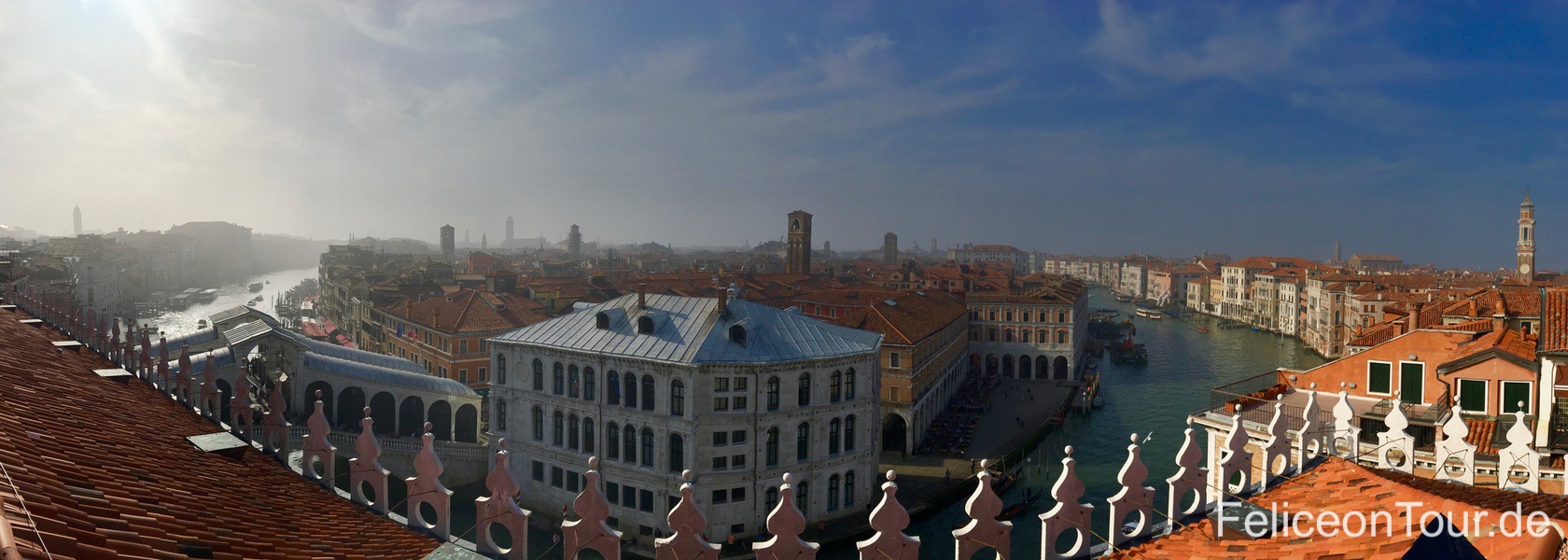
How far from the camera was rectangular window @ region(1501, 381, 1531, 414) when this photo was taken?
15.2m

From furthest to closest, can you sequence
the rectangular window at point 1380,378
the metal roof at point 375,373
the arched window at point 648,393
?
the metal roof at point 375,373, the arched window at point 648,393, the rectangular window at point 1380,378

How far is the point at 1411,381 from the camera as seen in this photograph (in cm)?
1656

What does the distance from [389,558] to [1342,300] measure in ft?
223

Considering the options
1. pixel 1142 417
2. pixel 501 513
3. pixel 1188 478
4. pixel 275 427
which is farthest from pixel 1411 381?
pixel 1142 417

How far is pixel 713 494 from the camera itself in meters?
20.1

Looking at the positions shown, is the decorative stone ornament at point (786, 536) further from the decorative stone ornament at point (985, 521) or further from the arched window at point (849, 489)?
the arched window at point (849, 489)

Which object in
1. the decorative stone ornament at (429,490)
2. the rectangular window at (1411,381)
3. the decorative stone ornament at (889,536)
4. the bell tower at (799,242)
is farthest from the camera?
the bell tower at (799,242)

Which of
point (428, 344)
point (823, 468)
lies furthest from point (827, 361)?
point (428, 344)

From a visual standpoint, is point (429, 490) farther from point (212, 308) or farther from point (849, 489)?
point (212, 308)

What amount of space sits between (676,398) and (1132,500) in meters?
15.6

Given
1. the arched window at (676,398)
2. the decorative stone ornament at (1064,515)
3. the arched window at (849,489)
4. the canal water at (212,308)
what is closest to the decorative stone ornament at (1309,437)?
the decorative stone ornament at (1064,515)

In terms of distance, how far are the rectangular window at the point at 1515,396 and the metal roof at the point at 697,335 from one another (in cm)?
1318

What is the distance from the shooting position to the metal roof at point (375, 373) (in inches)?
910

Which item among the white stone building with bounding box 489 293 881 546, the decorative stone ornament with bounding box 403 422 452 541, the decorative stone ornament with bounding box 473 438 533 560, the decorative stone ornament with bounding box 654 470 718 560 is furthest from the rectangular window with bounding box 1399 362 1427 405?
the decorative stone ornament with bounding box 403 422 452 541
